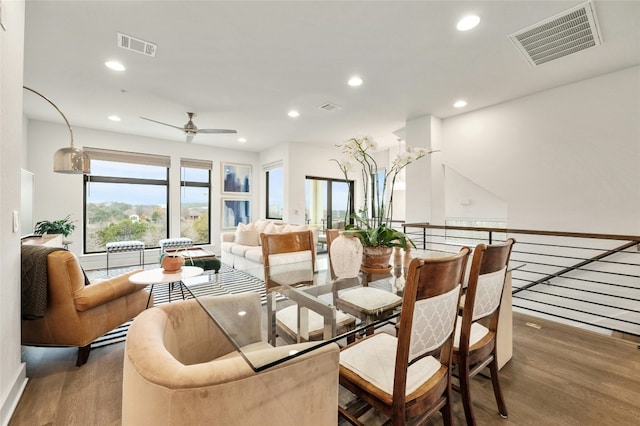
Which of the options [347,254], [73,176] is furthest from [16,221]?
[73,176]

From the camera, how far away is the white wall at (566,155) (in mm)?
3105

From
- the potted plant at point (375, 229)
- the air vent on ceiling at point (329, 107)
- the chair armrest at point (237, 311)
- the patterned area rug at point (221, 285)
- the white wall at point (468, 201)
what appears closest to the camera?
the chair armrest at point (237, 311)

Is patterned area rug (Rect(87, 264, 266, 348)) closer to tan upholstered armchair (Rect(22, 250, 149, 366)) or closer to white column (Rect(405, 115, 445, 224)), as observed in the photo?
tan upholstered armchair (Rect(22, 250, 149, 366))

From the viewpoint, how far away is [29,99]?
3.92 meters

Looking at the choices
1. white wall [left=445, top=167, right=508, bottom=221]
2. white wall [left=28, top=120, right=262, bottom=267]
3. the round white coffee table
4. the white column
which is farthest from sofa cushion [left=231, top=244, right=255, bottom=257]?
white wall [left=445, top=167, right=508, bottom=221]

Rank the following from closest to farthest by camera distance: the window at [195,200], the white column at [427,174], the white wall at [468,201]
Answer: the white wall at [468,201] < the white column at [427,174] < the window at [195,200]

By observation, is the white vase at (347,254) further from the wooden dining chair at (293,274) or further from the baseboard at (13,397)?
the baseboard at (13,397)

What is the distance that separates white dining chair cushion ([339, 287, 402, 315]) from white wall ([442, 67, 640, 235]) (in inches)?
133

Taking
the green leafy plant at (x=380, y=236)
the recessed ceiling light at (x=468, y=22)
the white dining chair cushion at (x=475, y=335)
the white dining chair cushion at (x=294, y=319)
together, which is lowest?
the white dining chair cushion at (x=475, y=335)

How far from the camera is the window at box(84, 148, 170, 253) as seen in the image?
548 cm

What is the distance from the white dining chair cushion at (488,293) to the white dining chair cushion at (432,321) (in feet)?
0.98

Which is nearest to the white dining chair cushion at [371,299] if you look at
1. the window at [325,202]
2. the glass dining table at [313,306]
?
the glass dining table at [313,306]

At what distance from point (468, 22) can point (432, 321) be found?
8.20 feet

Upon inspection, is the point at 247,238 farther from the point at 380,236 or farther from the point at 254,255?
the point at 380,236
